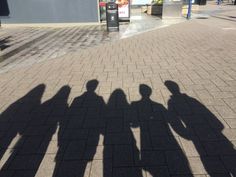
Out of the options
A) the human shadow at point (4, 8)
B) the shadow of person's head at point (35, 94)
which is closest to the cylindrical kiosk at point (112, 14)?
the human shadow at point (4, 8)

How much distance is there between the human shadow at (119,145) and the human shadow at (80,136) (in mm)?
159

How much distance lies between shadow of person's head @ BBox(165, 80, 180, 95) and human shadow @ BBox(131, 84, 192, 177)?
2.22ft

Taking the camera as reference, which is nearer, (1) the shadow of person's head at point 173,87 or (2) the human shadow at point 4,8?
(1) the shadow of person's head at point 173,87

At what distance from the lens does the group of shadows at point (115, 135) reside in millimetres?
2873

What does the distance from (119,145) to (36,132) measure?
1.39 meters

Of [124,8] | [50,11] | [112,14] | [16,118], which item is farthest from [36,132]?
[124,8]

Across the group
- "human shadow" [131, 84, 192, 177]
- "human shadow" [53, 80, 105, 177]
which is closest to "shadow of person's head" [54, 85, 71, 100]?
"human shadow" [53, 80, 105, 177]

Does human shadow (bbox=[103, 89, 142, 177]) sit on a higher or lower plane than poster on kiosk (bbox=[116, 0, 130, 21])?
lower

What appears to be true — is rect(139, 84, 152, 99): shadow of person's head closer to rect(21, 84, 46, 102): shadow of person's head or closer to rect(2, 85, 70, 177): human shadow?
rect(2, 85, 70, 177): human shadow

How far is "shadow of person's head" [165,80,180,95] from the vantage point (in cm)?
482

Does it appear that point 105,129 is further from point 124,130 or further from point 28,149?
point 28,149

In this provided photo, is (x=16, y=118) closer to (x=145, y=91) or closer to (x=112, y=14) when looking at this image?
(x=145, y=91)

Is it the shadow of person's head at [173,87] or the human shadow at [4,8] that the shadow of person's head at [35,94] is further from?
the human shadow at [4,8]

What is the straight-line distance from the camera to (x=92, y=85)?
5.30 metres
